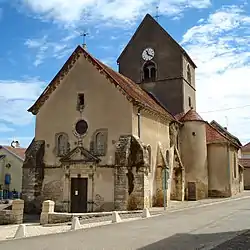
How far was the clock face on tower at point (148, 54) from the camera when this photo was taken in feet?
120

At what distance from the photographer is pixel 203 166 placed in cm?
3428

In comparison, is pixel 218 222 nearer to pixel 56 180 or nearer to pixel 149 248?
pixel 149 248

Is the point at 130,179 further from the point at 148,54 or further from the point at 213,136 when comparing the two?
the point at 148,54

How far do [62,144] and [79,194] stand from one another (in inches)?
148

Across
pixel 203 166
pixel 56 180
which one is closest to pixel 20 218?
pixel 56 180

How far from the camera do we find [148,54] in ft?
120

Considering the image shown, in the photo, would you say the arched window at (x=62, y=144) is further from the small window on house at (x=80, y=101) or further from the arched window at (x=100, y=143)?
the arched window at (x=100, y=143)

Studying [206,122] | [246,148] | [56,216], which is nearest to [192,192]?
[206,122]

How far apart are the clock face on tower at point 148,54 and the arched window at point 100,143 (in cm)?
1405

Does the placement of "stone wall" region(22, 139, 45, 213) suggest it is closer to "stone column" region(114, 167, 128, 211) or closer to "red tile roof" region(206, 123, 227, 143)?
"stone column" region(114, 167, 128, 211)

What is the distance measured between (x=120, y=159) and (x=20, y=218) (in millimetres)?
6737

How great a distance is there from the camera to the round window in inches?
1005

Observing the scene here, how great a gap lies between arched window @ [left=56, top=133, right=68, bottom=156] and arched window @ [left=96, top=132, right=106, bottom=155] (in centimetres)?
239

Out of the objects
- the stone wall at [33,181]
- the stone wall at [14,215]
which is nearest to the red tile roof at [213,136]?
the stone wall at [33,181]
